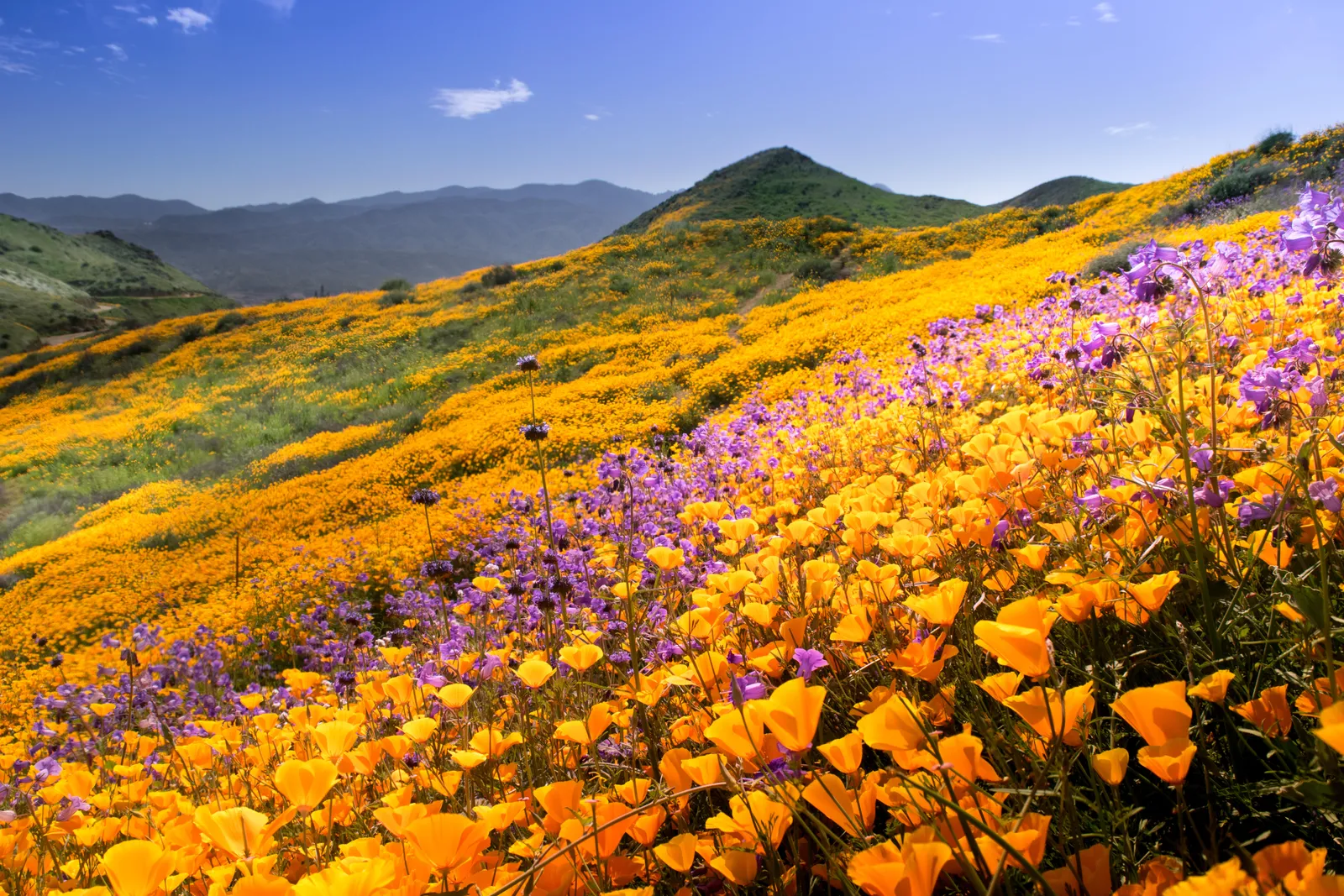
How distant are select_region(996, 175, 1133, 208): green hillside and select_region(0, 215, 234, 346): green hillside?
48762 millimetres

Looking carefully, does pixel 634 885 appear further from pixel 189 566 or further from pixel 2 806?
pixel 189 566

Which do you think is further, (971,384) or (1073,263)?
(1073,263)

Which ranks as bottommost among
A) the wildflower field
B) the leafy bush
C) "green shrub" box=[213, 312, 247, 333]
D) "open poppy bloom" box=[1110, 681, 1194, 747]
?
the wildflower field

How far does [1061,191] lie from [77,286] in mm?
75721

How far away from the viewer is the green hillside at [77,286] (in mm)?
41375

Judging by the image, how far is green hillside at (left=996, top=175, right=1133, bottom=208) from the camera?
1272 inches

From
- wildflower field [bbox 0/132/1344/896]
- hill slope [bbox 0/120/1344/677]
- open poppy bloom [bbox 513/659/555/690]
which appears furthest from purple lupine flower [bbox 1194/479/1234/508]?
hill slope [bbox 0/120/1344/677]

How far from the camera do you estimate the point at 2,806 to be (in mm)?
2262

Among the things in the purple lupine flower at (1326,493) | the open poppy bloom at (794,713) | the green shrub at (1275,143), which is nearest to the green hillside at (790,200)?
the green shrub at (1275,143)

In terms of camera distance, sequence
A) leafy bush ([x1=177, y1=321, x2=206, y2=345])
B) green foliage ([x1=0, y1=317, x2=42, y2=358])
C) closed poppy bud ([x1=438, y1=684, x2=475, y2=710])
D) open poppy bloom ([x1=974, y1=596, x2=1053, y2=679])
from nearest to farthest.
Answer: open poppy bloom ([x1=974, y1=596, x2=1053, y2=679])
closed poppy bud ([x1=438, y1=684, x2=475, y2=710])
leafy bush ([x1=177, y1=321, x2=206, y2=345])
green foliage ([x1=0, y1=317, x2=42, y2=358])

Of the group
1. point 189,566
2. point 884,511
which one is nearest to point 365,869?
point 884,511

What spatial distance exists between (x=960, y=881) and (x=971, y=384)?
14.9 feet

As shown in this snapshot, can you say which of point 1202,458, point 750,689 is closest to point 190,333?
point 750,689

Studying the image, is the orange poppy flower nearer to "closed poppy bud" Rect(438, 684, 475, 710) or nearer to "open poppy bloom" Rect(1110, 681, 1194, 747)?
"open poppy bloom" Rect(1110, 681, 1194, 747)
